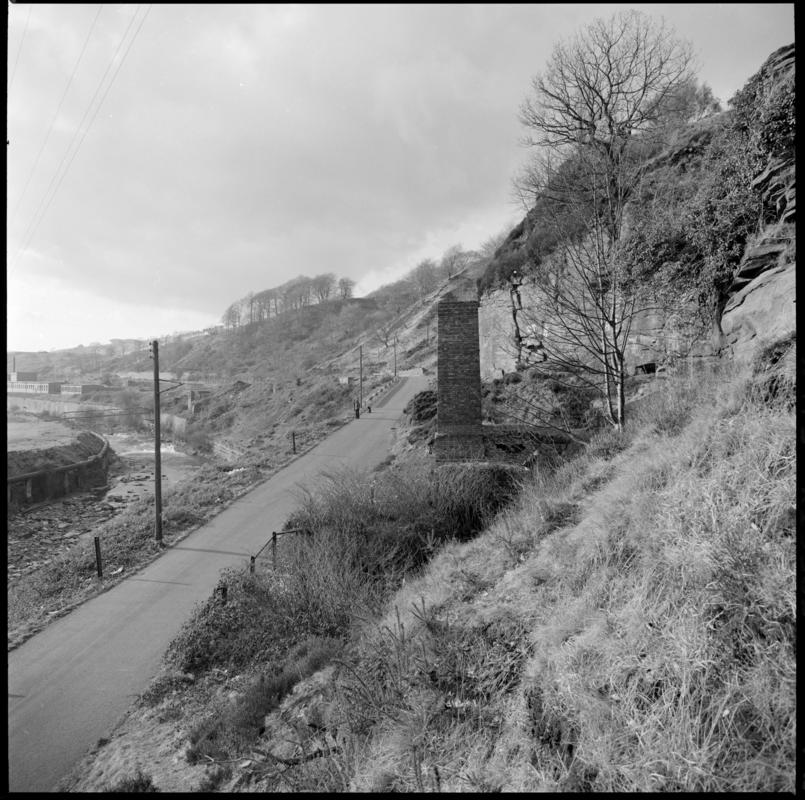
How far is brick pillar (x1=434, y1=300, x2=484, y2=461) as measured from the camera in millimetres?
10859

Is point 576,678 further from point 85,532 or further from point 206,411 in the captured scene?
point 206,411

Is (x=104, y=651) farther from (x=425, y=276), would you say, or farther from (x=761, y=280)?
(x=425, y=276)

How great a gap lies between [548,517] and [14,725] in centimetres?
833

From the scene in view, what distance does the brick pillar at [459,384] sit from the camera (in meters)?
10.9

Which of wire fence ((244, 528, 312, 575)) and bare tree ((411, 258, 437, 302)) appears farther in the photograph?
bare tree ((411, 258, 437, 302))

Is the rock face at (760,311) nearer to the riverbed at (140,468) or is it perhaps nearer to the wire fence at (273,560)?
the wire fence at (273,560)

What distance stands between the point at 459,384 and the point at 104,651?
912 cm

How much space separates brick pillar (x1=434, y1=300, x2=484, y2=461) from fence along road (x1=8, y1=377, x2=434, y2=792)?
6.50 m

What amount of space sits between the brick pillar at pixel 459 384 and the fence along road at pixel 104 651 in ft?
21.3

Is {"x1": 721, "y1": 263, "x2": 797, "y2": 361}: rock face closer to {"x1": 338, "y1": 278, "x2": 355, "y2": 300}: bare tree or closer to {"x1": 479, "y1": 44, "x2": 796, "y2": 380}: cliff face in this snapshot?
{"x1": 479, "y1": 44, "x2": 796, "y2": 380}: cliff face

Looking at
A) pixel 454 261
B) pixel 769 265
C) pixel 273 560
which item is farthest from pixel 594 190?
pixel 454 261

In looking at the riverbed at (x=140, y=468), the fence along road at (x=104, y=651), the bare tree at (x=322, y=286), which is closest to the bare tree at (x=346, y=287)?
the bare tree at (x=322, y=286)

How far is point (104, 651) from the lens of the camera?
8508 millimetres

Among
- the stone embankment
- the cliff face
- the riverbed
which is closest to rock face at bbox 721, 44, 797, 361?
the cliff face
